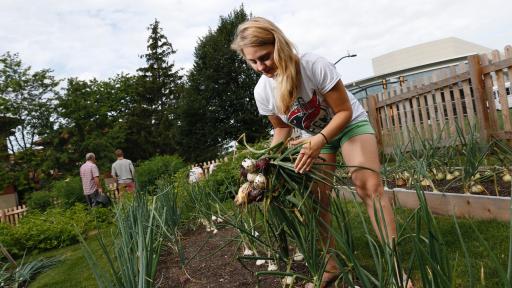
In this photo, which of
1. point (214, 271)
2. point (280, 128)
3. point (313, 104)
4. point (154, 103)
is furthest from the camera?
point (154, 103)

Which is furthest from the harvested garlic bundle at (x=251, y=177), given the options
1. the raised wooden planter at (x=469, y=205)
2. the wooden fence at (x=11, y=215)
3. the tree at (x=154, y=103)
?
the tree at (x=154, y=103)

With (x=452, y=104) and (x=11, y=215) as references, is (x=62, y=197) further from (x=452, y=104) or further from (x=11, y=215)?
(x=452, y=104)

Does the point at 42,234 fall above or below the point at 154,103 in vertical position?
below

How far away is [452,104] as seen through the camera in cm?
559

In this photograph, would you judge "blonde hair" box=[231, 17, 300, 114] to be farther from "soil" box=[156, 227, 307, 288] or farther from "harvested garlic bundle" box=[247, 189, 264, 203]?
"soil" box=[156, 227, 307, 288]

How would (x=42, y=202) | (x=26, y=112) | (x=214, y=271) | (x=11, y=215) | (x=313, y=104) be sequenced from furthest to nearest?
1. (x=26, y=112)
2. (x=11, y=215)
3. (x=42, y=202)
4. (x=214, y=271)
5. (x=313, y=104)

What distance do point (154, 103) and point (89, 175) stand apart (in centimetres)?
2295

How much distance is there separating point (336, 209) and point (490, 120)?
13.8 feet

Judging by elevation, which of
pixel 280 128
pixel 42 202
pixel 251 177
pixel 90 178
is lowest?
pixel 42 202

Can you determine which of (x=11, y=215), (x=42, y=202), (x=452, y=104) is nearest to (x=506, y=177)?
(x=452, y=104)

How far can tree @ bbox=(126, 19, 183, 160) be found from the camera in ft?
89.9

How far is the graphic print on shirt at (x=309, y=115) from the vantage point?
6.14 feet

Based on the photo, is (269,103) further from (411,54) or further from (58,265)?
(411,54)

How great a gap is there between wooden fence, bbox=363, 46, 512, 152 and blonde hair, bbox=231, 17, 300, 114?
2085 millimetres
